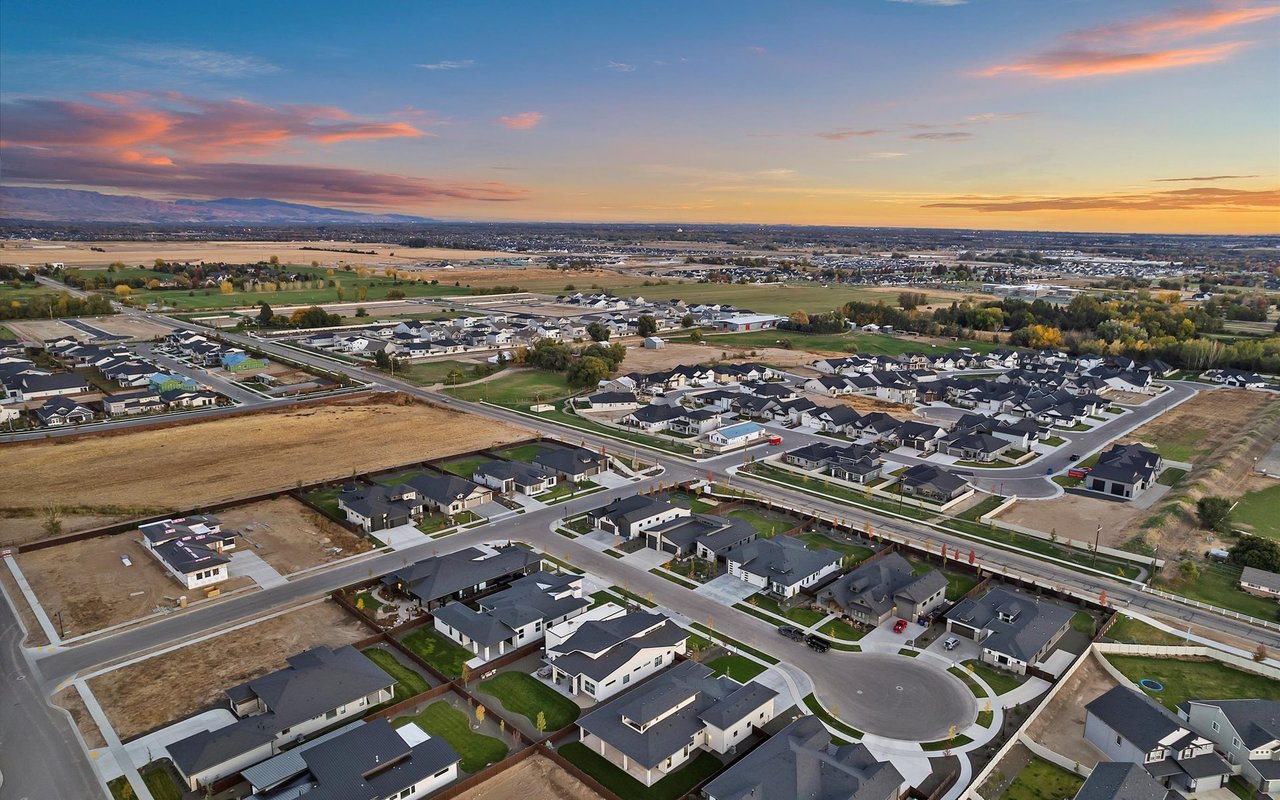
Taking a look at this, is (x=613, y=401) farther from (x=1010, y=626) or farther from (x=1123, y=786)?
(x=1123, y=786)

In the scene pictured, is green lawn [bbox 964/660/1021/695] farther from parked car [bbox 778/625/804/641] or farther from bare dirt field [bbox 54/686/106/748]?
bare dirt field [bbox 54/686/106/748]

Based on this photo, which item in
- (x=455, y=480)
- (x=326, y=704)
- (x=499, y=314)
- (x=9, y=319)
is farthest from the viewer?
(x=499, y=314)

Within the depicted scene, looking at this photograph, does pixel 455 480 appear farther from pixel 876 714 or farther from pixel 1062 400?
pixel 1062 400

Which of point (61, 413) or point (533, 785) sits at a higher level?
point (61, 413)

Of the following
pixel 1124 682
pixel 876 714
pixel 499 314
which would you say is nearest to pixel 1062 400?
pixel 1124 682

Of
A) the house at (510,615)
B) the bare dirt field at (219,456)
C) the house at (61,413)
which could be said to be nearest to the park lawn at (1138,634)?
the house at (510,615)

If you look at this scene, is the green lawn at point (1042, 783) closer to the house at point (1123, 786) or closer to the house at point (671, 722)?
the house at point (1123, 786)

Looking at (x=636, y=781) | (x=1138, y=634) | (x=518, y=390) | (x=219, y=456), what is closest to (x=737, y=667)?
(x=636, y=781)
